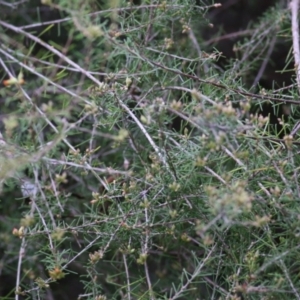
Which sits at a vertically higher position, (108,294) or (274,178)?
(274,178)

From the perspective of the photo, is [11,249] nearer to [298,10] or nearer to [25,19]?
[25,19]

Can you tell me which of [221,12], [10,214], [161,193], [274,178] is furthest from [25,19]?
[274,178]

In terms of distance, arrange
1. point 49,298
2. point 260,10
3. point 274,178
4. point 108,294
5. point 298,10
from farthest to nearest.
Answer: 1. point 260,10
2. point 49,298
3. point 108,294
4. point 298,10
5. point 274,178

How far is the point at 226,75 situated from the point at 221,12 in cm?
142

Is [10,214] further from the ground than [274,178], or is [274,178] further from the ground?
[274,178]

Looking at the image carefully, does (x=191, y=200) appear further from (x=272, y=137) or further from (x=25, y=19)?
(x=25, y=19)

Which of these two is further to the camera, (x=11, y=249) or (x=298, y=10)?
(x=11, y=249)

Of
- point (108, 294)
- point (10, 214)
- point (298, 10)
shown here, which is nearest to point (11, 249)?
point (10, 214)

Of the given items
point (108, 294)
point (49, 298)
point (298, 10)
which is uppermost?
point (298, 10)

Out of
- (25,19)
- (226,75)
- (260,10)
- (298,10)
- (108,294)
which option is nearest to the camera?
(226,75)

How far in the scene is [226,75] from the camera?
1584 millimetres

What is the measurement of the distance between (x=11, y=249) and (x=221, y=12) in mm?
1584

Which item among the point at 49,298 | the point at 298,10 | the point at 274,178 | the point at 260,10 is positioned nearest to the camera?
the point at 274,178

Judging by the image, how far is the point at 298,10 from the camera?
178 cm
